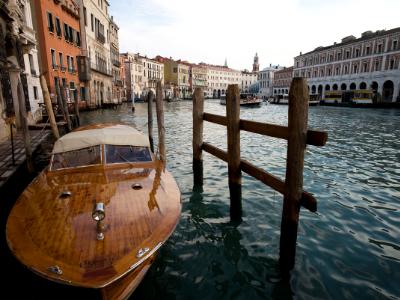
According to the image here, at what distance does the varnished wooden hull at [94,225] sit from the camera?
2.63m

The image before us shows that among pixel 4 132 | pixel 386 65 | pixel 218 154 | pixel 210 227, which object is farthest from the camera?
pixel 386 65

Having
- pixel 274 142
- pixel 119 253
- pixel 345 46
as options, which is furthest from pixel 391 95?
pixel 119 253

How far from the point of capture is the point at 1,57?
10.7 meters

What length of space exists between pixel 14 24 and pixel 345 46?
192 ft

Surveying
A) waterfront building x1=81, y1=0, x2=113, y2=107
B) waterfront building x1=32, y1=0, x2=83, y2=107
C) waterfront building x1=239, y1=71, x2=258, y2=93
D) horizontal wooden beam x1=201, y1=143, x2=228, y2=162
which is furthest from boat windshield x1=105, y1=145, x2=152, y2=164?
waterfront building x1=239, y1=71, x2=258, y2=93

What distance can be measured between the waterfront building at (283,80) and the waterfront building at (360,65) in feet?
45.9

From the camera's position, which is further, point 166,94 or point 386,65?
point 166,94

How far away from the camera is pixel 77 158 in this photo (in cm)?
479

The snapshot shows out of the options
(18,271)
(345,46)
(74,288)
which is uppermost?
(345,46)

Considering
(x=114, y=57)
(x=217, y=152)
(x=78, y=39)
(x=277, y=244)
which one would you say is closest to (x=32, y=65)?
(x=78, y=39)

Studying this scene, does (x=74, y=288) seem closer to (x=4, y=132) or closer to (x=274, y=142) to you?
(x=4, y=132)

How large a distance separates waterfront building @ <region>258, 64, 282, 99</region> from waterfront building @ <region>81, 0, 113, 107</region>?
65236 millimetres

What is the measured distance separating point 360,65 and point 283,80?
115 feet

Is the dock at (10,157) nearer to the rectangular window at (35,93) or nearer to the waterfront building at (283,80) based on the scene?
the rectangular window at (35,93)
